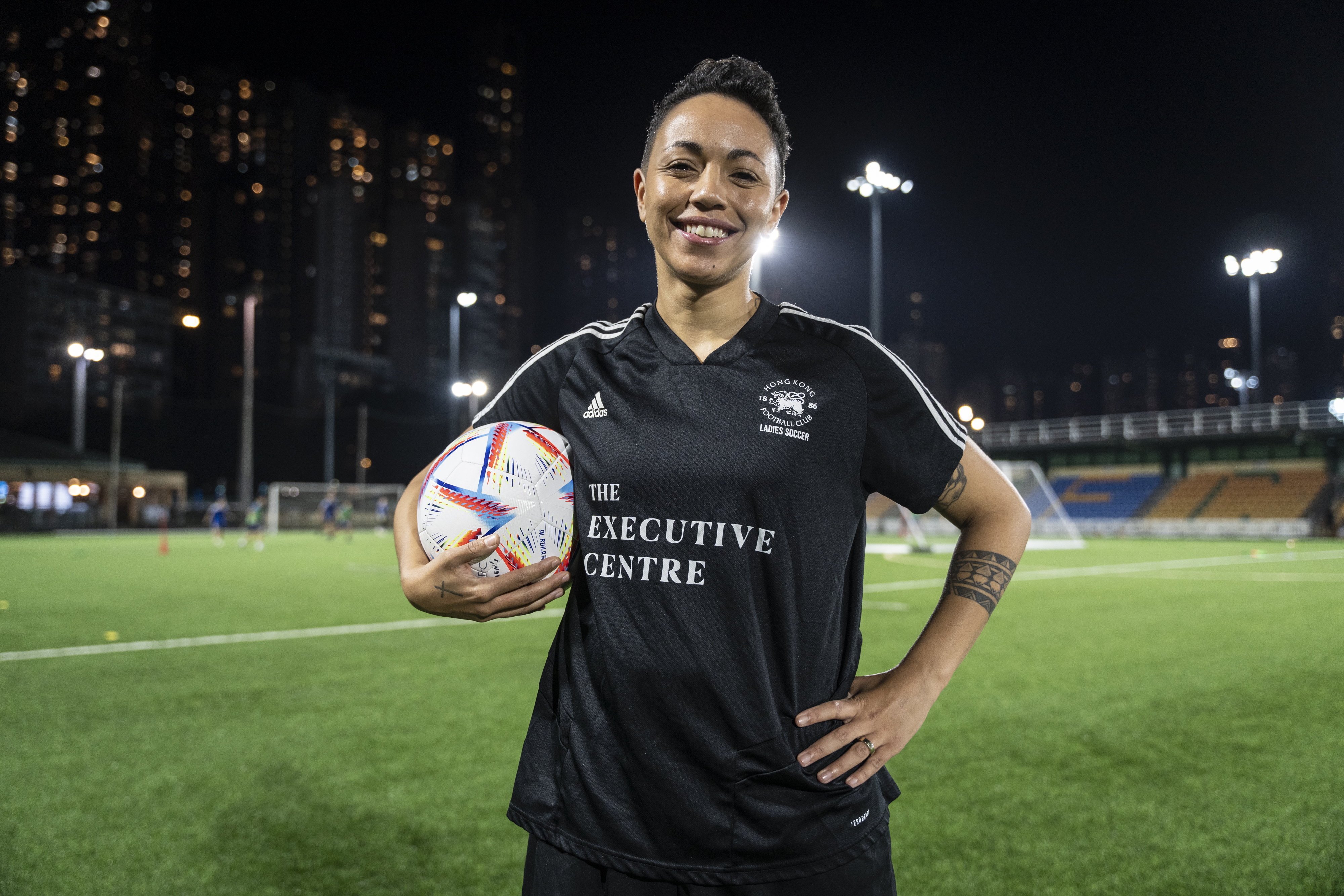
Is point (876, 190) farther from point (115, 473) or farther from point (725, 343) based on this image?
point (115, 473)

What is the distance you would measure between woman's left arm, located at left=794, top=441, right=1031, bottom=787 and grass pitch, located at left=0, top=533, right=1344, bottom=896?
6.95 feet

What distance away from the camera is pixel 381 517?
141 feet

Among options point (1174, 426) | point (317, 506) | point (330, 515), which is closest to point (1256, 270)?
point (1174, 426)

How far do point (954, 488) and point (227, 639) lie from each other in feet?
30.6

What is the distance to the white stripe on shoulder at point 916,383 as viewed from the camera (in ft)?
5.82

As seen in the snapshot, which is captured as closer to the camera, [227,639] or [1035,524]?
[227,639]

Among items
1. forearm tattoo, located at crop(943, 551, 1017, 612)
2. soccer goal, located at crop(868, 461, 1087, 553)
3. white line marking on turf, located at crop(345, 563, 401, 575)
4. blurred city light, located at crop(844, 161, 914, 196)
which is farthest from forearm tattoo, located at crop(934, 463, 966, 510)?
soccer goal, located at crop(868, 461, 1087, 553)

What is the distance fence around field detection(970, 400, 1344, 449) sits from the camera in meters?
39.5

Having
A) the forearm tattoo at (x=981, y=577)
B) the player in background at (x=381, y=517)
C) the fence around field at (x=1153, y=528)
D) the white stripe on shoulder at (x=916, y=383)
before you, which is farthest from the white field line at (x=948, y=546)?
the white stripe on shoulder at (x=916, y=383)

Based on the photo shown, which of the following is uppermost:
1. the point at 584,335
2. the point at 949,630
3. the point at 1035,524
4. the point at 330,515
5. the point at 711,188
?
the point at 711,188

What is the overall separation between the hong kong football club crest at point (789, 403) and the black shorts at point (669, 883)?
32.7 inches

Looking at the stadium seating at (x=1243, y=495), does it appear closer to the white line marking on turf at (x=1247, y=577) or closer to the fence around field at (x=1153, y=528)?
the fence around field at (x=1153, y=528)

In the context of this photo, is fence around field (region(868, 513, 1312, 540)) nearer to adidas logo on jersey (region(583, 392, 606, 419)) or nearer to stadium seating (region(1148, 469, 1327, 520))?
stadium seating (region(1148, 469, 1327, 520))

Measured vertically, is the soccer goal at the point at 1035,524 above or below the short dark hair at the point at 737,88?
below
